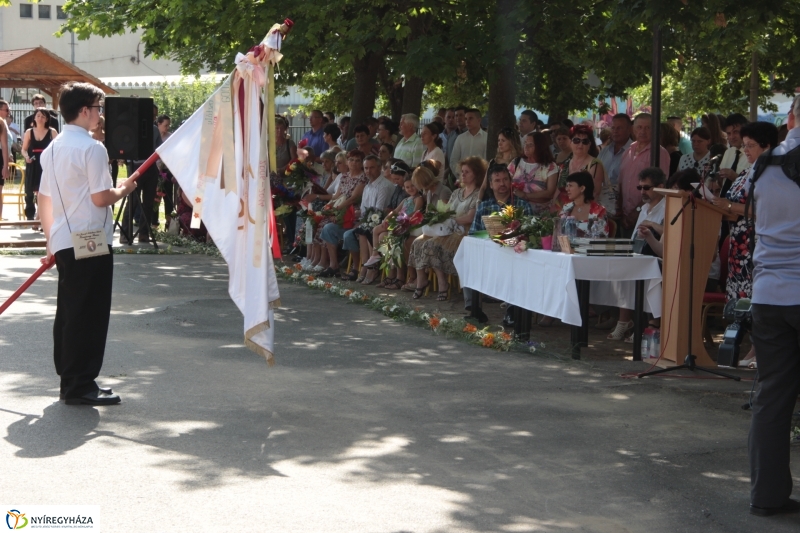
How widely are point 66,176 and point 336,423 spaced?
7.76 ft

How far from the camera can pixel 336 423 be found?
7188mm

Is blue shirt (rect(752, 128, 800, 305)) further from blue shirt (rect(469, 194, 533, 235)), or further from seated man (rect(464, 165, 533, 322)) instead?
blue shirt (rect(469, 194, 533, 235))

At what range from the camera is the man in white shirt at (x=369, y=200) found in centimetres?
1420

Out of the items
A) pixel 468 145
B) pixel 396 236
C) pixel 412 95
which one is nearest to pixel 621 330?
pixel 396 236

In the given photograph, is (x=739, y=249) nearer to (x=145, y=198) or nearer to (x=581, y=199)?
(x=581, y=199)

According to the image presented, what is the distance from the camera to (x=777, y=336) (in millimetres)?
5586

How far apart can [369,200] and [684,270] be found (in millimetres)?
6023

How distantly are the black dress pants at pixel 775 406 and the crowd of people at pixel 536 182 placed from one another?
2.39 m

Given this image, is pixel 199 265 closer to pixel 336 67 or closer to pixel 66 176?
pixel 336 67

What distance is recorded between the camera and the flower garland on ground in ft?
32.7

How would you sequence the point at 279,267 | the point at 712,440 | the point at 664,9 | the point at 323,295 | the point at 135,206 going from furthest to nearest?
the point at 135,206
the point at 279,267
the point at 323,295
the point at 664,9
the point at 712,440

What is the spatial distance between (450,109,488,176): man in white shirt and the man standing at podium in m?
9.89

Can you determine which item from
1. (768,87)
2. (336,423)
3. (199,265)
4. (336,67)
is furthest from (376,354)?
(768,87)

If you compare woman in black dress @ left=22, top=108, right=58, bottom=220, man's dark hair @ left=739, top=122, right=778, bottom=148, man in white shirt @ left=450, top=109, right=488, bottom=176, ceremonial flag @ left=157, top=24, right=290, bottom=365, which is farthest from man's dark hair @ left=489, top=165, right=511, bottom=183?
woman in black dress @ left=22, top=108, right=58, bottom=220
